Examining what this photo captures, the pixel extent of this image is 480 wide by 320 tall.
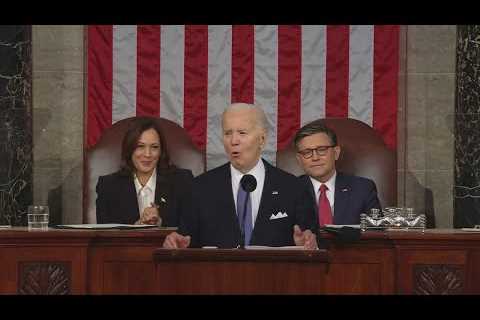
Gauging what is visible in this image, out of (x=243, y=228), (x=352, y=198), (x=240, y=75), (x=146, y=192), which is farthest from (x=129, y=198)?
(x=243, y=228)

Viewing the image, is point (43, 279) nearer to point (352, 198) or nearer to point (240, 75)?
point (352, 198)

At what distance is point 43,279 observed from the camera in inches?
199

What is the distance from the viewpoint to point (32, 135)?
774 centimetres

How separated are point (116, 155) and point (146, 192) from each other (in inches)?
17.9

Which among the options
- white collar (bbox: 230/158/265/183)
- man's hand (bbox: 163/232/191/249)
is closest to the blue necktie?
white collar (bbox: 230/158/265/183)

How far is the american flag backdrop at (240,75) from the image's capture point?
7.71m

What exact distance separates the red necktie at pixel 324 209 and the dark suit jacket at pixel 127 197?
100 cm

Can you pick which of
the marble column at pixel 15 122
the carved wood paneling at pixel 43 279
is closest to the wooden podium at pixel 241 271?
the carved wood paneling at pixel 43 279

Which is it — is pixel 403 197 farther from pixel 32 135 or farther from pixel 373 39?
pixel 32 135

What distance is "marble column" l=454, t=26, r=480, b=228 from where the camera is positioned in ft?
24.8

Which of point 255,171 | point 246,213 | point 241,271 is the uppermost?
point 255,171

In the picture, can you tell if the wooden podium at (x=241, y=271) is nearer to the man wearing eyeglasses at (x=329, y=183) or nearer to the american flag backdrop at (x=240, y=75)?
the man wearing eyeglasses at (x=329, y=183)

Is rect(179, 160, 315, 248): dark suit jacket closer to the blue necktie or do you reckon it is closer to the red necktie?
the blue necktie

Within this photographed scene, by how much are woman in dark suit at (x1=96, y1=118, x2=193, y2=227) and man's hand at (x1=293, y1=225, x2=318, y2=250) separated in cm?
236
